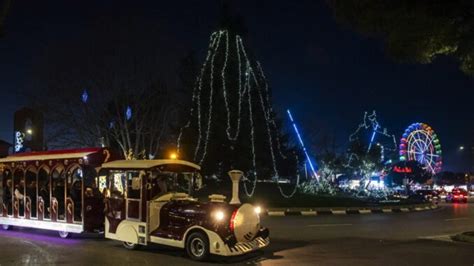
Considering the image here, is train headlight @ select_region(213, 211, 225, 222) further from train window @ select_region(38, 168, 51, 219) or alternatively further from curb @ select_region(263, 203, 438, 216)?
curb @ select_region(263, 203, 438, 216)

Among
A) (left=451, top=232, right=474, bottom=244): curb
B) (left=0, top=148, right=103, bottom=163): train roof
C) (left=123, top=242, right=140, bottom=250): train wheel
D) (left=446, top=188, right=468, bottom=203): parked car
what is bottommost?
(left=446, top=188, right=468, bottom=203): parked car

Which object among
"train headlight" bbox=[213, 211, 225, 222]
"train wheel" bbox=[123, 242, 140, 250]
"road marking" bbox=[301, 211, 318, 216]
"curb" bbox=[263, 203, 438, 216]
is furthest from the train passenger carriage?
"road marking" bbox=[301, 211, 318, 216]

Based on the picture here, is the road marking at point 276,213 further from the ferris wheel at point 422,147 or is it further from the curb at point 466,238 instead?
the ferris wheel at point 422,147

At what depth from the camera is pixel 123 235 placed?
14562 mm

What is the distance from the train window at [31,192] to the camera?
61.8 ft

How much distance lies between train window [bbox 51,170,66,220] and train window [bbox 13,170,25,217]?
5.82 feet

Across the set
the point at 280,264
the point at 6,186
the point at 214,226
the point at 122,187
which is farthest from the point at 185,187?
the point at 6,186

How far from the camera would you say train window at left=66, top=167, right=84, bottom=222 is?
17203mm

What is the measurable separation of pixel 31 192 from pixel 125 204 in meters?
5.97

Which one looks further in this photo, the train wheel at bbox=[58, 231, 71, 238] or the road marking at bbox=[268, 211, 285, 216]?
the road marking at bbox=[268, 211, 285, 216]

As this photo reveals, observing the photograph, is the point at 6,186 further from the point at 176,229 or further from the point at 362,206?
the point at 362,206

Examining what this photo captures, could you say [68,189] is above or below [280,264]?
above

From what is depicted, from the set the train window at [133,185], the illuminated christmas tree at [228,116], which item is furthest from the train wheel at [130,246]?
the illuminated christmas tree at [228,116]

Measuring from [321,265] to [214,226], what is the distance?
255cm
